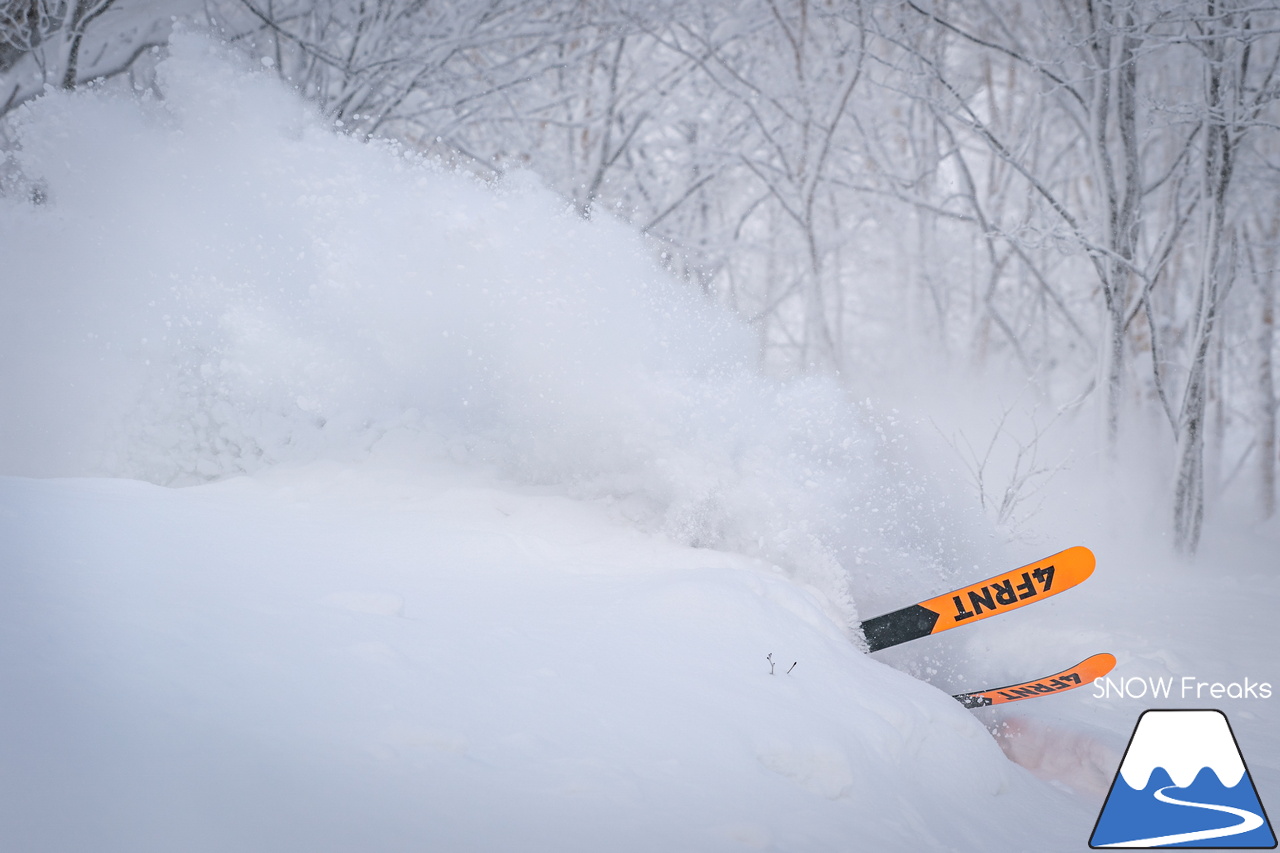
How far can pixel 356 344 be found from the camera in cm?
371

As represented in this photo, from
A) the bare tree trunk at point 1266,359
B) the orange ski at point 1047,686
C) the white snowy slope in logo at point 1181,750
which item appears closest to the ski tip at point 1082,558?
the orange ski at point 1047,686

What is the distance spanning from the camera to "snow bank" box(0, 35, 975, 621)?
11.7 ft

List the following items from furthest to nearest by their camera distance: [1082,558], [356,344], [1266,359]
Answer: [1266,359]
[356,344]
[1082,558]

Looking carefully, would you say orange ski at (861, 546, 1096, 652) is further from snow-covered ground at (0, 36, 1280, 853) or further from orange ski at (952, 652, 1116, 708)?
orange ski at (952, 652, 1116, 708)

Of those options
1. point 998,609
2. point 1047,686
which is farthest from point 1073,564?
point 1047,686

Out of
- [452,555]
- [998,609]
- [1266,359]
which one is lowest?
[998,609]

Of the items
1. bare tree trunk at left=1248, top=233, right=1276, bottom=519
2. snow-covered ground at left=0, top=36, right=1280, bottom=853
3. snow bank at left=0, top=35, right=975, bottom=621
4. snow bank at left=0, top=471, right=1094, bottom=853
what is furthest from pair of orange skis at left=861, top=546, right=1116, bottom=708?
bare tree trunk at left=1248, top=233, right=1276, bottom=519

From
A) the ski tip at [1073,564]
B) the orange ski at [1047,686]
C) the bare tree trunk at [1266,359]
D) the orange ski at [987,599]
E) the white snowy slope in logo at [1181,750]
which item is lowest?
the orange ski at [1047,686]

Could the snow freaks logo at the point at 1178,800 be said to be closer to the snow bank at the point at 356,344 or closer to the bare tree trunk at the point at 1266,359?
the snow bank at the point at 356,344

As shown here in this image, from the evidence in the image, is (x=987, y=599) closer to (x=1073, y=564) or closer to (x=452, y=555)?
(x=1073, y=564)

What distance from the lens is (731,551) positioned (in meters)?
3.16

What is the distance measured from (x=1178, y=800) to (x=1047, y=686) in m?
1.07

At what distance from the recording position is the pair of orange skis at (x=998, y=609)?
274cm

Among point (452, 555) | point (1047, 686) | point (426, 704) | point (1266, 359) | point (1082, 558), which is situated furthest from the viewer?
point (1266, 359)
